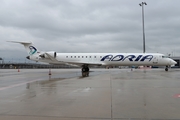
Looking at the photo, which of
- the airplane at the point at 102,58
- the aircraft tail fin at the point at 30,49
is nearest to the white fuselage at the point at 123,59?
the airplane at the point at 102,58

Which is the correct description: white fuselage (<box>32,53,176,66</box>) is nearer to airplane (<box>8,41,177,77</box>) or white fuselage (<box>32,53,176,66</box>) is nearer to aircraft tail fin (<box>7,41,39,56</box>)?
airplane (<box>8,41,177,77</box>)

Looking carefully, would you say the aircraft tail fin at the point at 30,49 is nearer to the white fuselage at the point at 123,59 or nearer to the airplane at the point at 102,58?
Answer: the airplane at the point at 102,58

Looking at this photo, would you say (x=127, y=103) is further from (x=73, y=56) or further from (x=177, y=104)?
(x=73, y=56)

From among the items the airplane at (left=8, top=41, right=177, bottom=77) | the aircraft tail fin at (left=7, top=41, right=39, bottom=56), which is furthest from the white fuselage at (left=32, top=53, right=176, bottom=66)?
the aircraft tail fin at (left=7, top=41, right=39, bottom=56)

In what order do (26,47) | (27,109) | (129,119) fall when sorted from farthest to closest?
(26,47) → (27,109) → (129,119)

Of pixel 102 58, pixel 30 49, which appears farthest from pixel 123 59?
pixel 30 49

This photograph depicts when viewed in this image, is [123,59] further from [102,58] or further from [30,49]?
[30,49]

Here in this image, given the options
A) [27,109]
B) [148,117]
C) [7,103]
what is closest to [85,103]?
[27,109]

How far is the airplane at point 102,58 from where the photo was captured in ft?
93.0

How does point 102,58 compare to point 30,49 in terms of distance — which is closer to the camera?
point 102,58

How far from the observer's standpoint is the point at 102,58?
29.0m

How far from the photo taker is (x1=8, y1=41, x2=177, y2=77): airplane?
28.3 meters

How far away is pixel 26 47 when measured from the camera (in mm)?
29953

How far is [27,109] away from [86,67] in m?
22.3
